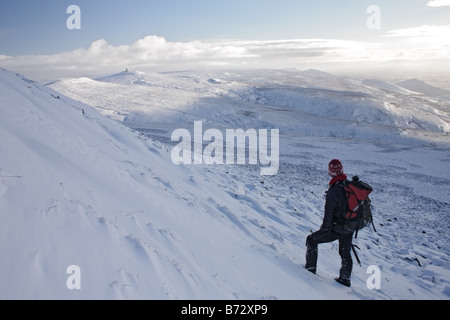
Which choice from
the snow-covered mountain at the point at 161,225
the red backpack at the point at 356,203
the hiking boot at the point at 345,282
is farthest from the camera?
the hiking boot at the point at 345,282

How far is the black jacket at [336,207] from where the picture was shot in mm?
4926

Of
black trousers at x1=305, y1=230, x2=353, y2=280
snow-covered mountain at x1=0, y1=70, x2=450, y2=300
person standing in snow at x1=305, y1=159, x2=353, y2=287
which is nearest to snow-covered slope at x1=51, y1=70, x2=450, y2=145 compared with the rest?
snow-covered mountain at x1=0, y1=70, x2=450, y2=300

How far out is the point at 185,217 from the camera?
21.6 ft

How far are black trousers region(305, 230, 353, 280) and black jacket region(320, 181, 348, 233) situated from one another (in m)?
0.18

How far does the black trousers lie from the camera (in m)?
5.29

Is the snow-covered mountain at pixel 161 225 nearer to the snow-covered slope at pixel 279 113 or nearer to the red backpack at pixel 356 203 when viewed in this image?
the red backpack at pixel 356 203

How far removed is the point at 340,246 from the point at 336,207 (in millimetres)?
967

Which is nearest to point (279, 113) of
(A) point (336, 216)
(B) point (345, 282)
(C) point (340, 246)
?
(B) point (345, 282)

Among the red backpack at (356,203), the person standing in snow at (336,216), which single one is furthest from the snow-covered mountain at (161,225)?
the red backpack at (356,203)

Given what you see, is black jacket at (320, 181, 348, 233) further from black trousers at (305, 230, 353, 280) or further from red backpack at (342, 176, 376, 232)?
black trousers at (305, 230, 353, 280)

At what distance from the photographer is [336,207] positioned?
4988mm

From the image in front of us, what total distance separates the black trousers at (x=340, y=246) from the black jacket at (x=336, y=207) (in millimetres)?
Answer: 185

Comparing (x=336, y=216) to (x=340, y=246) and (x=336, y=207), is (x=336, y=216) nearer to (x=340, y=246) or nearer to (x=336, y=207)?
(x=336, y=207)

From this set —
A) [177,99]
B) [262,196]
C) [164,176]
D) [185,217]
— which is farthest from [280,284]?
[177,99]
